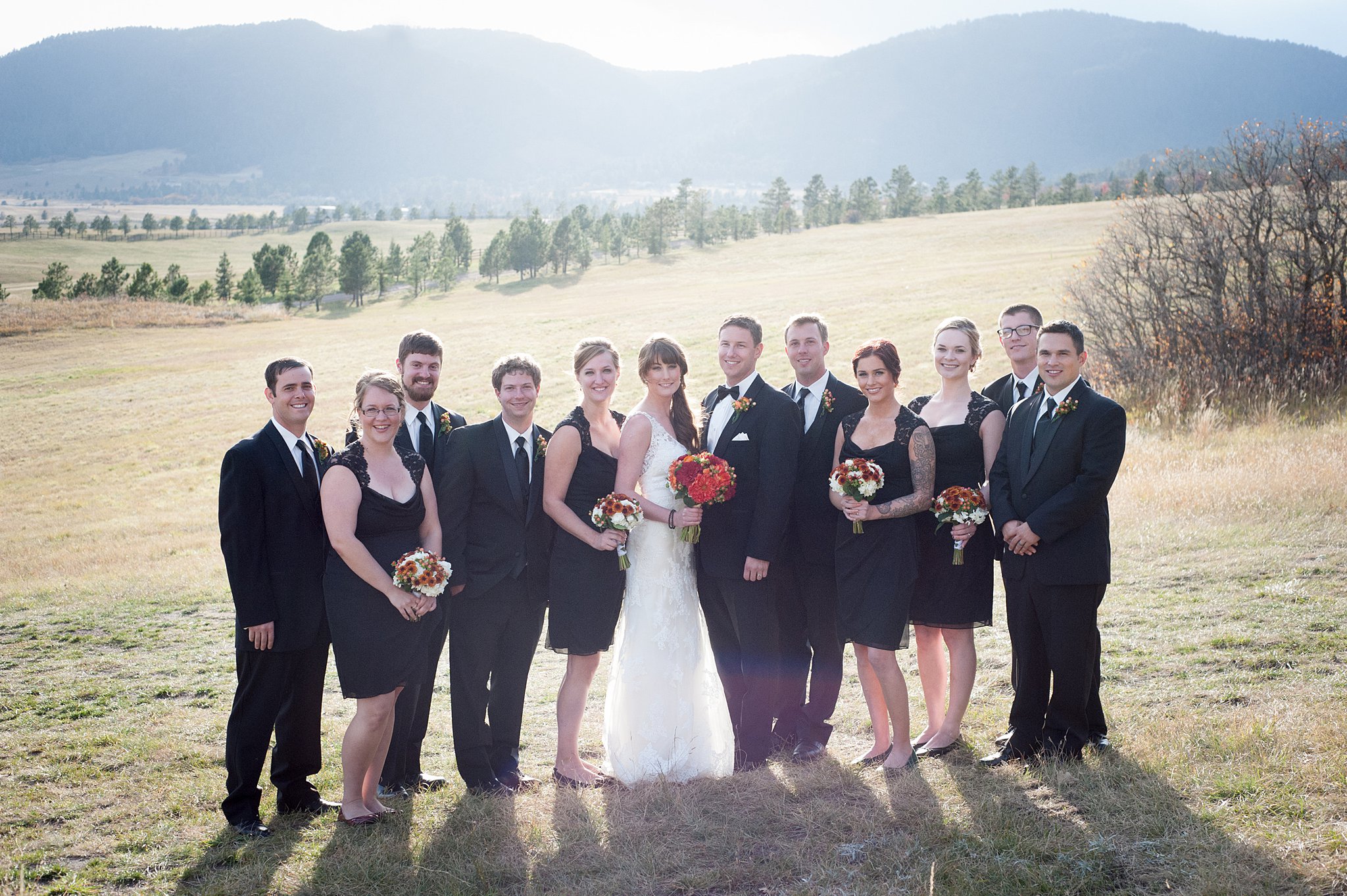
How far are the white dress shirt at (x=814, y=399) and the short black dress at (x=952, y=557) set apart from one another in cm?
81

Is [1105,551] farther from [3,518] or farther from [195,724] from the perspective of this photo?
[3,518]

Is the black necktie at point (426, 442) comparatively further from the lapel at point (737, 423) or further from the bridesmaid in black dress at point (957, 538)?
the bridesmaid in black dress at point (957, 538)

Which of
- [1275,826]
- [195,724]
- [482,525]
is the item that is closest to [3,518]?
[195,724]

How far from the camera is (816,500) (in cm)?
593

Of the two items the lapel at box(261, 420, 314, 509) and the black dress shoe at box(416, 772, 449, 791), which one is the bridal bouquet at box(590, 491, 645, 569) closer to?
the lapel at box(261, 420, 314, 509)

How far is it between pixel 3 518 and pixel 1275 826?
24.3m

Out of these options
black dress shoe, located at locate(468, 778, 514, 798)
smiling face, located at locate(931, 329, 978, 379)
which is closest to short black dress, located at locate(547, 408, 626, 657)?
black dress shoe, located at locate(468, 778, 514, 798)

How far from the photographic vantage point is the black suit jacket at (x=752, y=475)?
224 inches

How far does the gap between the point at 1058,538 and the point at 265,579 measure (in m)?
4.51

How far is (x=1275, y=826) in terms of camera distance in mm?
4191

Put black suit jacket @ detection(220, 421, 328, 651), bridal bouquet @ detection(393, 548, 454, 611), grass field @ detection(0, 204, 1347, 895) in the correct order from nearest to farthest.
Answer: grass field @ detection(0, 204, 1347, 895) < bridal bouquet @ detection(393, 548, 454, 611) < black suit jacket @ detection(220, 421, 328, 651)

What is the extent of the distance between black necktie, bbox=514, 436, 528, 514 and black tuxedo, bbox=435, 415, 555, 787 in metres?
0.02

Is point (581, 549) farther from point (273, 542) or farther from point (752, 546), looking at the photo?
point (273, 542)

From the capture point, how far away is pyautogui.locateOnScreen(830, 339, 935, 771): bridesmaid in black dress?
543 centimetres
